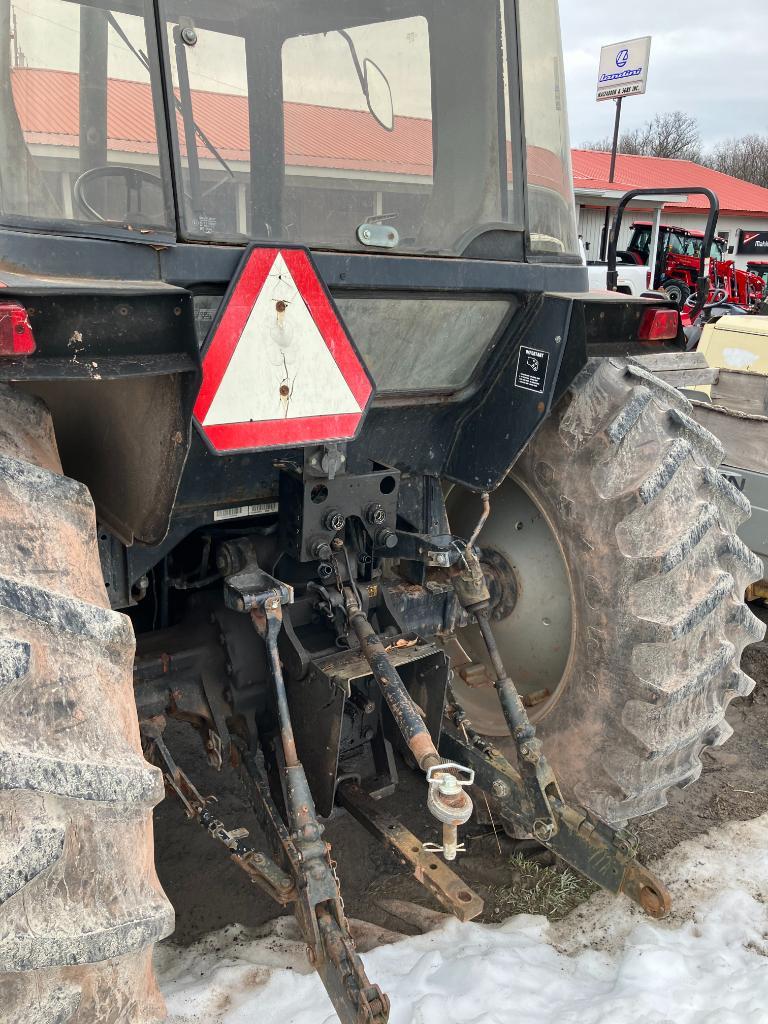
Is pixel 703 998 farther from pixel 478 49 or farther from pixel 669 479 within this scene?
pixel 478 49

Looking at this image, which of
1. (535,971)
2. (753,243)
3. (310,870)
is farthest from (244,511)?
(753,243)

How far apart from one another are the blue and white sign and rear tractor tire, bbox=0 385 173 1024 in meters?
19.8

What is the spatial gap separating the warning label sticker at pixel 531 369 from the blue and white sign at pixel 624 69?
18.5m

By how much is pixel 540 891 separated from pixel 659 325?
1.77 metres

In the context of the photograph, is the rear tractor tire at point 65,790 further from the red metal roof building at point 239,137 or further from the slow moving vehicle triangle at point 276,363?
the red metal roof building at point 239,137

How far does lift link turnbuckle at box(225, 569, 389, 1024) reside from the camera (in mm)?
1814

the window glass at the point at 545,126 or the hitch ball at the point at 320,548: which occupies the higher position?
the window glass at the point at 545,126

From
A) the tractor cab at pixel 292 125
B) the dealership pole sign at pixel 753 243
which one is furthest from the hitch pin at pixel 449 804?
the dealership pole sign at pixel 753 243

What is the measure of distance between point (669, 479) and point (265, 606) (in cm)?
112

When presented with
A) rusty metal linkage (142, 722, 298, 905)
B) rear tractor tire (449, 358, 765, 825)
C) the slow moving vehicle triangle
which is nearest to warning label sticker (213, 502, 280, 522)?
the slow moving vehicle triangle

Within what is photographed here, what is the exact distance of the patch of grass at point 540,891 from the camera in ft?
8.84

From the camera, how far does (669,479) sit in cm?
234

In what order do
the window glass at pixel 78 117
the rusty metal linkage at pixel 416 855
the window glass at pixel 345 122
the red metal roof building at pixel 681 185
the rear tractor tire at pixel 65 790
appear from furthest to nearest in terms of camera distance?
the red metal roof building at pixel 681 185
the rusty metal linkage at pixel 416 855
the window glass at pixel 345 122
the window glass at pixel 78 117
the rear tractor tire at pixel 65 790

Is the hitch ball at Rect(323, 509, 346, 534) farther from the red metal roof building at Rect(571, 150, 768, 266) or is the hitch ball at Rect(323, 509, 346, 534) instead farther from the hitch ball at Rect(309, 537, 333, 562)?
the red metal roof building at Rect(571, 150, 768, 266)
